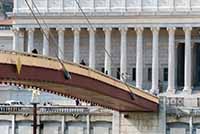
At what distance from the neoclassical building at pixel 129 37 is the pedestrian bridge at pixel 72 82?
38459 millimetres

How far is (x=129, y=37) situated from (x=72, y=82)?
197 ft

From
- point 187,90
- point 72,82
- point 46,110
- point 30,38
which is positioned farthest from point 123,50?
point 72,82

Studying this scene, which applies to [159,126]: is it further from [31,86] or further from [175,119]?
[31,86]

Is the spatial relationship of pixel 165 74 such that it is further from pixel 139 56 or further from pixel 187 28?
pixel 187 28

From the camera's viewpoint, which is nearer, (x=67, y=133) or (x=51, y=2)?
(x=67, y=133)

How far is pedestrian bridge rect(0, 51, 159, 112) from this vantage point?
56188 mm

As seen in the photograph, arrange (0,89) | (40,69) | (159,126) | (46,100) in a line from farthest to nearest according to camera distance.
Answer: (0,89), (46,100), (159,126), (40,69)

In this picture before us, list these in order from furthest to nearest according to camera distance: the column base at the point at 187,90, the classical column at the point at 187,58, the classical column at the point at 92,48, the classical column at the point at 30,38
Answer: the classical column at the point at 30,38, the classical column at the point at 92,48, the classical column at the point at 187,58, the column base at the point at 187,90

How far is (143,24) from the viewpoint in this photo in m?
120

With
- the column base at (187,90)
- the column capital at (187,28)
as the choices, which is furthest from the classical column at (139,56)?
the column base at (187,90)

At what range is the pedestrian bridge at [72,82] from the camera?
184ft

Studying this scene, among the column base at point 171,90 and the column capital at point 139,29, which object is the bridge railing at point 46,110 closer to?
the column base at point 171,90

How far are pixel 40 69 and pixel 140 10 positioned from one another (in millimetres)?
62915

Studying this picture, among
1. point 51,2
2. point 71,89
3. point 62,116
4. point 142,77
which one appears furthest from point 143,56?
point 71,89
